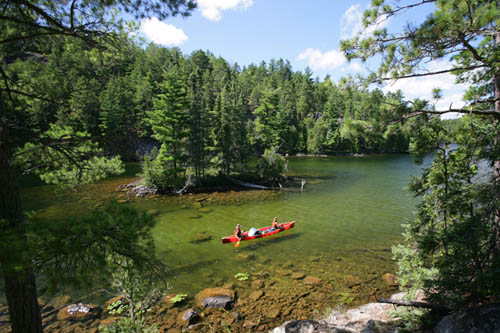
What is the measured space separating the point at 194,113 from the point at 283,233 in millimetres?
17304

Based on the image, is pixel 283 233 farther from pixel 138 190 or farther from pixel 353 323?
pixel 138 190

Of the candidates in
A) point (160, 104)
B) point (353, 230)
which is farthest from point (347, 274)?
point (160, 104)

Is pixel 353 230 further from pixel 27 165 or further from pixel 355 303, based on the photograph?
pixel 27 165

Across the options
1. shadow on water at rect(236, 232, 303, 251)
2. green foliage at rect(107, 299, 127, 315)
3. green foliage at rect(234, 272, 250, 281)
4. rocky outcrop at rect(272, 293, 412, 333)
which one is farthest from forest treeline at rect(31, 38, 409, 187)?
shadow on water at rect(236, 232, 303, 251)

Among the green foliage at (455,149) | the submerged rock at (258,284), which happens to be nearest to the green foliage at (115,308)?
the submerged rock at (258,284)

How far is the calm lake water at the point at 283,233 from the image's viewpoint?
40.3 ft

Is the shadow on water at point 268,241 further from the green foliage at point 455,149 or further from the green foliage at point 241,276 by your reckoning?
the green foliage at point 455,149

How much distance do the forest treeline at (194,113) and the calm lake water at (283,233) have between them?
3838 mm

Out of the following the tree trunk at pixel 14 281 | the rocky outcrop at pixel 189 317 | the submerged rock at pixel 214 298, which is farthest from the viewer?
the submerged rock at pixel 214 298

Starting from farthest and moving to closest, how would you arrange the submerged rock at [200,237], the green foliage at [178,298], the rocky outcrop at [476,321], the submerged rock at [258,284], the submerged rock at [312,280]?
the submerged rock at [200,237], the submerged rock at [312,280], the submerged rock at [258,284], the green foliage at [178,298], the rocky outcrop at [476,321]

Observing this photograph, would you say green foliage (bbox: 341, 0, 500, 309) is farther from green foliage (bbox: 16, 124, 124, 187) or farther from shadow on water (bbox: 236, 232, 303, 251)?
shadow on water (bbox: 236, 232, 303, 251)

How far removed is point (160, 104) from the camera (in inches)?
1072

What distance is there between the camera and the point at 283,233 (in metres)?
17.2

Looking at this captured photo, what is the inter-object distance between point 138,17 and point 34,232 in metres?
3.74
